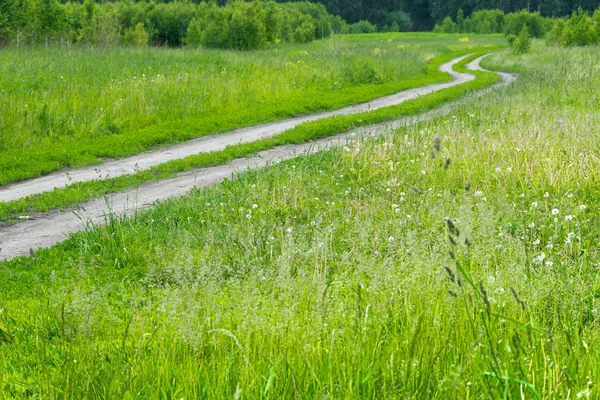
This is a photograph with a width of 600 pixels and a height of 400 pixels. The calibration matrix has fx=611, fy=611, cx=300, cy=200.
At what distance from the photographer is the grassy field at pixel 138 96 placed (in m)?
13.6

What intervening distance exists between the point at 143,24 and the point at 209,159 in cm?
3531

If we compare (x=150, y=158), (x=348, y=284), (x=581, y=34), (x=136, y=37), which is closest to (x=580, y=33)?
(x=581, y=34)

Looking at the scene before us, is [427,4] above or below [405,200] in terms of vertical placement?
above

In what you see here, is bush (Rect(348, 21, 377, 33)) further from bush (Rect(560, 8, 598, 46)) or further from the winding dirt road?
the winding dirt road

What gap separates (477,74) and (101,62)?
21.6 metres

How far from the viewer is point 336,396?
130 inches

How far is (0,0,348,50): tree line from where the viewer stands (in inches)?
1139

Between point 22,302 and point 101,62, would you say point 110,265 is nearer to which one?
point 22,302

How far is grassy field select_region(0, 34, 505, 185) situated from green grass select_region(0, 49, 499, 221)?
173 centimetres

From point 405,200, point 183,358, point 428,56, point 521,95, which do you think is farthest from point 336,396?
point 428,56

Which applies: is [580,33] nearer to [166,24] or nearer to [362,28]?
[166,24]

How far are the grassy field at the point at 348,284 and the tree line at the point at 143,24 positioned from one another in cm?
2159

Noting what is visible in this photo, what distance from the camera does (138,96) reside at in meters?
17.2

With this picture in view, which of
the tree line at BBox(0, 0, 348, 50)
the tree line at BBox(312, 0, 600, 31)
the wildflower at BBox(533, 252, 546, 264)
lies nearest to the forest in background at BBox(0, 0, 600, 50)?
the tree line at BBox(0, 0, 348, 50)
